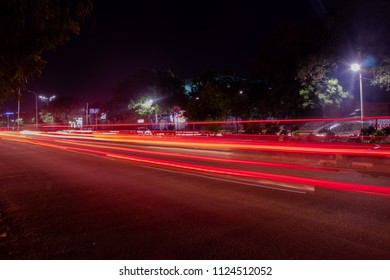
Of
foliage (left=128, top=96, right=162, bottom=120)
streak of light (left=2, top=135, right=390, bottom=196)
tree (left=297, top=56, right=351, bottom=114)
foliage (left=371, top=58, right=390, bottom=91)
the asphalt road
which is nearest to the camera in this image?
the asphalt road

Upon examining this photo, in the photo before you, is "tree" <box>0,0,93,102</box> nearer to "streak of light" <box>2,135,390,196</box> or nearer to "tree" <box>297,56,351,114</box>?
"streak of light" <box>2,135,390,196</box>

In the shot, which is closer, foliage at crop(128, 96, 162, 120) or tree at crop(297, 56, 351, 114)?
tree at crop(297, 56, 351, 114)

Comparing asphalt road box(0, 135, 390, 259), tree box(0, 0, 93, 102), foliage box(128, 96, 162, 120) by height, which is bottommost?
asphalt road box(0, 135, 390, 259)

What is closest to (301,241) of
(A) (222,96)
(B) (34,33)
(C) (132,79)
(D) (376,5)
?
(B) (34,33)

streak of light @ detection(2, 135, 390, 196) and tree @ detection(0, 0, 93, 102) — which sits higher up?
tree @ detection(0, 0, 93, 102)

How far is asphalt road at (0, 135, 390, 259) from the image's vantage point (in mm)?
5164

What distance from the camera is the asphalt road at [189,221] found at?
5.16 m

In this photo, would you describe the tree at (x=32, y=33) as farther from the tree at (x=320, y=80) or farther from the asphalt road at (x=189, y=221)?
the tree at (x=320, y=80)

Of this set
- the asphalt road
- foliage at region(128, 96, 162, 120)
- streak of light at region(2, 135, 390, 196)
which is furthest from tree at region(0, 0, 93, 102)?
foliage at region(128, 96, 162, 120)

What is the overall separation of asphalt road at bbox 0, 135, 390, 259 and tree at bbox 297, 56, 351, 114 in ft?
63.4

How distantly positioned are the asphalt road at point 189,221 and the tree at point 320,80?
19.3 metres

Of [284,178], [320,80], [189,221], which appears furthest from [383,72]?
[189,221]

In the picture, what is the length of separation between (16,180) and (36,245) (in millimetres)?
7591

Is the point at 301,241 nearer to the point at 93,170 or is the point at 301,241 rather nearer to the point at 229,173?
the point at 229,173
